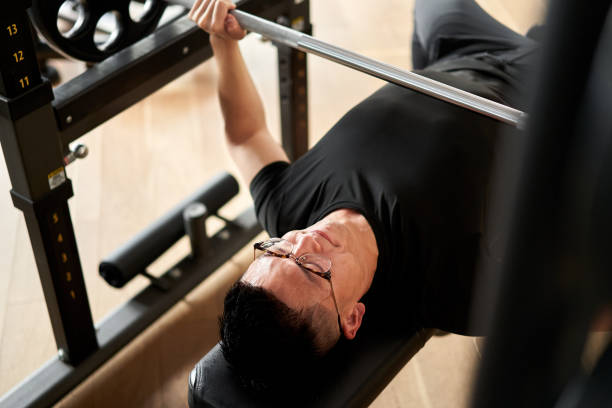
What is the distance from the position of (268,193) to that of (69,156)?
445 millimetres

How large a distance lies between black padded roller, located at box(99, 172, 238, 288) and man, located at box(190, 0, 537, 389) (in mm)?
440

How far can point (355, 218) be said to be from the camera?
4.42ft

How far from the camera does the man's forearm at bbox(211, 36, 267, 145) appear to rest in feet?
4.98

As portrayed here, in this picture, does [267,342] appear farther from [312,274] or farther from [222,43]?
[222,43]

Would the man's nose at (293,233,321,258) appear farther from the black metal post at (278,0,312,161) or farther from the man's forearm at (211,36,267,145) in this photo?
the black metal post at (278,0,312,161)

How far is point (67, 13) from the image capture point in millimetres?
2473

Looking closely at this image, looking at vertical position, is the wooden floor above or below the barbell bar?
below

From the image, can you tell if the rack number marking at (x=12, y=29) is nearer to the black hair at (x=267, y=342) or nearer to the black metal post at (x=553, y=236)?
the black hair at (x=267, y=342)

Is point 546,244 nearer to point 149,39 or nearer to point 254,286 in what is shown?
point 254,286

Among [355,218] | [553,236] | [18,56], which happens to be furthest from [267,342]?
[553,236]

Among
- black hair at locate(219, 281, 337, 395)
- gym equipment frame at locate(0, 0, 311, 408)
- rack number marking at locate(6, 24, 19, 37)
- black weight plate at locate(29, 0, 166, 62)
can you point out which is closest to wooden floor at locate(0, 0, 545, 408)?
gym equipment frame at locate(0, 0, 311, 408)

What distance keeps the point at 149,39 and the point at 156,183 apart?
2.99ft

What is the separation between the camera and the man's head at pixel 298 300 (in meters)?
1.13

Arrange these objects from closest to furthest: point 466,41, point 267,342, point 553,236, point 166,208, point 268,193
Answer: point 553,236 → point 267,342 → point 268,193 → point 466,41 → point 166,208
